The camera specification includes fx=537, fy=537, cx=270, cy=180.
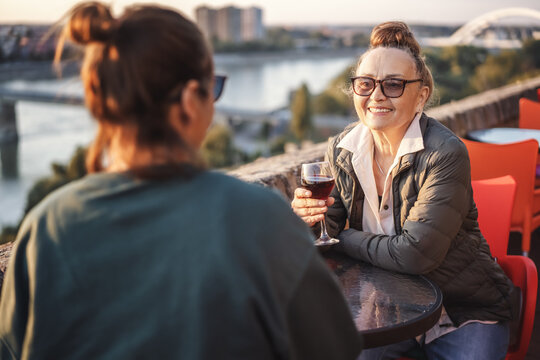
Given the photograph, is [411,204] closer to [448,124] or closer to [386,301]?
[386,301]

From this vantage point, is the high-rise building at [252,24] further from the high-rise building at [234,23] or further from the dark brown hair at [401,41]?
the dark brown hair at [401,41]

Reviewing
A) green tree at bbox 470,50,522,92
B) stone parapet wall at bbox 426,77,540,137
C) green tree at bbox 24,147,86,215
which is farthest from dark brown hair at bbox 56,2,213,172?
green tree at bbox 24,147,86,215

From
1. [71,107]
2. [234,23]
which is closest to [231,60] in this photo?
[234,23]

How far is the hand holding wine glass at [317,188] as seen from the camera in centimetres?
185

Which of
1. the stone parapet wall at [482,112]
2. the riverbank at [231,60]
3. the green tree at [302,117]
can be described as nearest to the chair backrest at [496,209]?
the stone parapet wall at [482,112]

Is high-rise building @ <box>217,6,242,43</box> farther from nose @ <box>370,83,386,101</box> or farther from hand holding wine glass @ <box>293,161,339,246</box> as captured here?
hand holding wine glass @ <box>293,161,339,246</box>

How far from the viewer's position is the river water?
7156 cm

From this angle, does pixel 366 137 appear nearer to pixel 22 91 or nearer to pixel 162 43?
pixel 162 43

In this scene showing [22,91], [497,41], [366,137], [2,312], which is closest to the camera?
[2,312]

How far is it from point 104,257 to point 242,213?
26 cm

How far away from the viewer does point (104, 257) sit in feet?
3.11

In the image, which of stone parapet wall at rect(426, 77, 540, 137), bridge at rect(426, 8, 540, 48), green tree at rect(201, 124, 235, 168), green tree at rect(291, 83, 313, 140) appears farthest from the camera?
green tree at rect(291, 83, 313, 140)

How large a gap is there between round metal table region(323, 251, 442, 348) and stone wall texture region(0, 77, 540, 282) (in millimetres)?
742

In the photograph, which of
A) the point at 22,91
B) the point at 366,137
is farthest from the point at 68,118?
the point at 366,137
